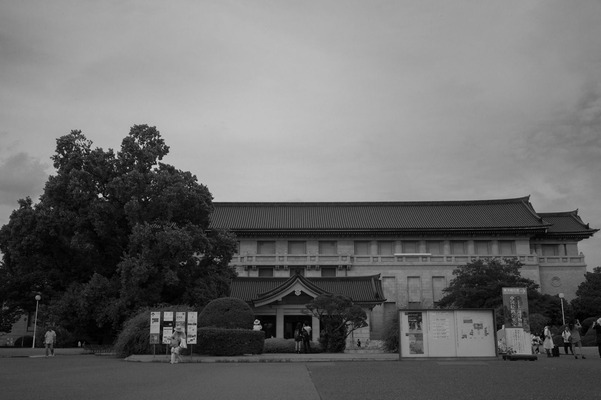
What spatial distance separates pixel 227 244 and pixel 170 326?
10.5 m

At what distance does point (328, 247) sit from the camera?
194 ft

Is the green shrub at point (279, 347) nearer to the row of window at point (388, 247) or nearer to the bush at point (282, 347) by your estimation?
the bush at point (282, 347)

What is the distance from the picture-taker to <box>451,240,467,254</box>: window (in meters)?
58.6

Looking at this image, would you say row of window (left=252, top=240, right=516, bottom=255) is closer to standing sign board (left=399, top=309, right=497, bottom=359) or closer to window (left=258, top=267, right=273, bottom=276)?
window (left=258, top=267, right=273, bottom=276)

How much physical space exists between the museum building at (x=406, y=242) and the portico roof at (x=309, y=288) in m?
8.58

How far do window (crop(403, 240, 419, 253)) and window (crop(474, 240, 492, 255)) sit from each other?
579cm

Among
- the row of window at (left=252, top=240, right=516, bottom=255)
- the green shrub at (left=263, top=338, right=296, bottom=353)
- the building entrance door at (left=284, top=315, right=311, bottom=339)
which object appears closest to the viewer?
the green shrub at (left=263, top=338, right=296, bottom=353)

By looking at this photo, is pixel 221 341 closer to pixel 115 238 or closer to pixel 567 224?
pixel 115 238

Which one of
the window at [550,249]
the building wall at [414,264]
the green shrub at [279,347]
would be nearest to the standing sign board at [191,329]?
the green shrub at [279,347]

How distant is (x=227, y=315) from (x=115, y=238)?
10860mm

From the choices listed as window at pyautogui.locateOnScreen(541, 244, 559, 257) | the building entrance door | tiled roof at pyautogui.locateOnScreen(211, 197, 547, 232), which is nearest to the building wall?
tiled roof at pyautogui.locateOnScreen(211, 197, 547, 232)

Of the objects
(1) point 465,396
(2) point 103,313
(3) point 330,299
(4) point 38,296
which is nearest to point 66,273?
(4) point 38,296

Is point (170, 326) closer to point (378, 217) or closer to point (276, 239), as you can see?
point (276, 239)

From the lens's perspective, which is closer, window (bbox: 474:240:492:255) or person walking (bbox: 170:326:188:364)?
person walking (bbox: 170:326:188:364)
